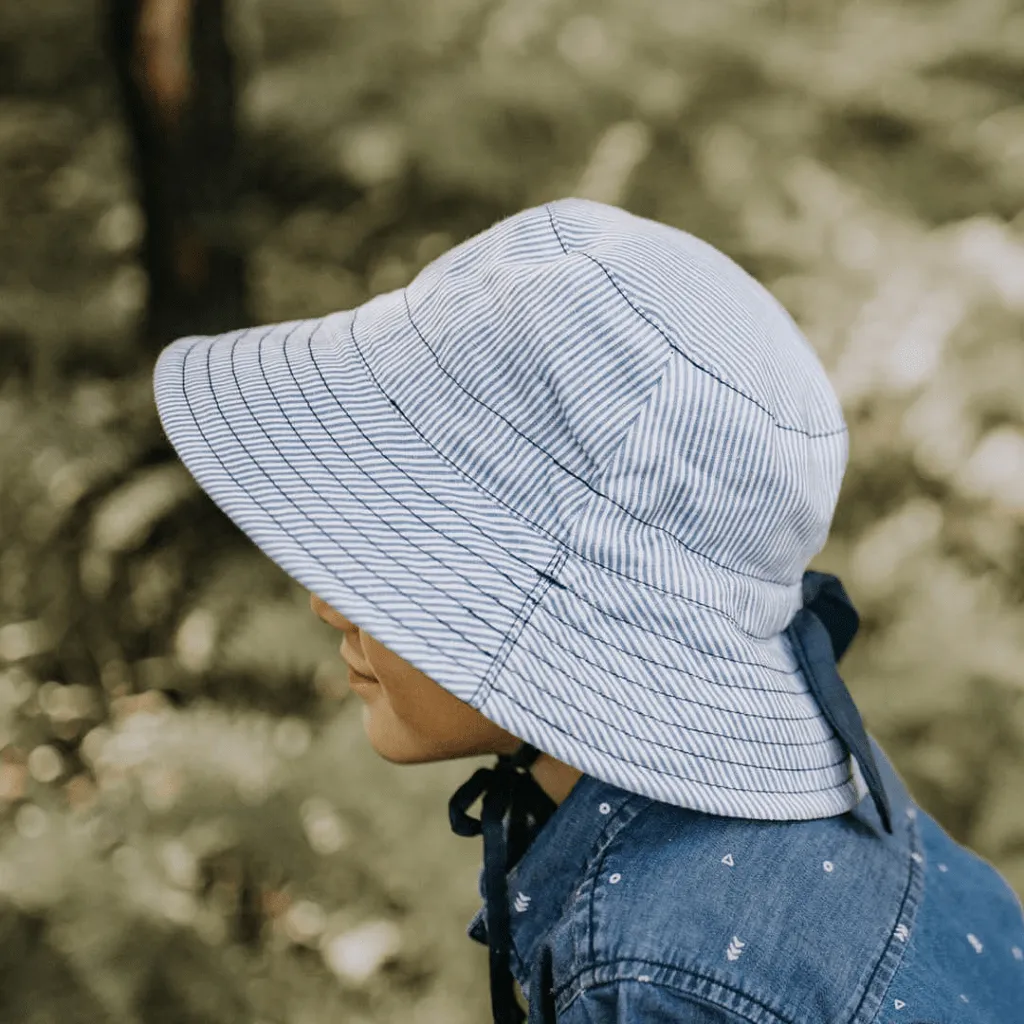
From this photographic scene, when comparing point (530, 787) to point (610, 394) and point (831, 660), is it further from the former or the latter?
point (610, 394)

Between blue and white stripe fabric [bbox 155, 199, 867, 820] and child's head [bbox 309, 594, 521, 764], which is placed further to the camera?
child's head [bbox 309, 594, 521, 764]

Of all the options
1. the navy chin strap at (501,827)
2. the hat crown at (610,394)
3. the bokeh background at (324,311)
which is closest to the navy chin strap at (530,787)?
the navy chin strap at (501,827)

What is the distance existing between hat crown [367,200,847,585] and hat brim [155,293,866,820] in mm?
28

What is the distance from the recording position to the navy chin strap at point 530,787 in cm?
79

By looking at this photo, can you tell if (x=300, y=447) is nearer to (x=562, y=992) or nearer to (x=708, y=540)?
(x=708, y=540)

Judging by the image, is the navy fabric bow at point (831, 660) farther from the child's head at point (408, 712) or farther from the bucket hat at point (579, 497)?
the child's head at point (408, 712)

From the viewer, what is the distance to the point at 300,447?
76 centimetres

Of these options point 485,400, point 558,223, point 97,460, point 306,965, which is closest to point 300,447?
point 485,400

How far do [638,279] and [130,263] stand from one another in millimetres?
1546

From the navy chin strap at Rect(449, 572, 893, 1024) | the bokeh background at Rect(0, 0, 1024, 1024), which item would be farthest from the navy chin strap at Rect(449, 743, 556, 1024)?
the bokeh background at Rect(0, 0, 1024, 1024)

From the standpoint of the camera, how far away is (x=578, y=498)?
69 centimetres

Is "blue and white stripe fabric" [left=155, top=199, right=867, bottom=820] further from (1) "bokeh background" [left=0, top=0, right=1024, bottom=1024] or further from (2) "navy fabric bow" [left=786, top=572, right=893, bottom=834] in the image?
(1) "bokeh background" [left=0, top=0, right=1024, bottom=1024]

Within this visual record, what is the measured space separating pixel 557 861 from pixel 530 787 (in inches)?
4.4

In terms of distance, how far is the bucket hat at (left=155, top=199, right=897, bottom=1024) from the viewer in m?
0.68
